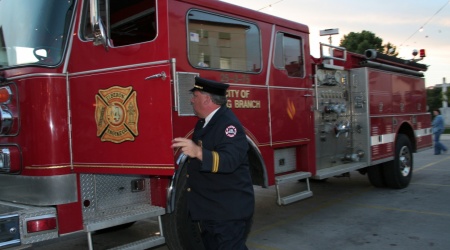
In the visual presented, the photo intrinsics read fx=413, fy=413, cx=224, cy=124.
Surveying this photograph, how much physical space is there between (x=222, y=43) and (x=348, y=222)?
10.1 feet

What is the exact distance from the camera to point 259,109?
14.9 ft

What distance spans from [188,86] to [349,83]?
3973 mm

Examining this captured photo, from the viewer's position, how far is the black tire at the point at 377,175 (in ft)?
25.0

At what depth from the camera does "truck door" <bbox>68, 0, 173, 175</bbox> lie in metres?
3.39

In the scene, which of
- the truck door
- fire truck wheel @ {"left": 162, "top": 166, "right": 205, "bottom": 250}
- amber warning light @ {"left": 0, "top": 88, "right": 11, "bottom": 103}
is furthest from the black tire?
amber warning light @ {"left": 0, "top": 88, "right": 11, "bottom": 103}

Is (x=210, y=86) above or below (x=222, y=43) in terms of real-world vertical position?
below

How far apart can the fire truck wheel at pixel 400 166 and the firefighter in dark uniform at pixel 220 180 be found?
5.46 metres

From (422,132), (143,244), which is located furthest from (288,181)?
(422,132)

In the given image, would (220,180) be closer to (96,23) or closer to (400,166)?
(96,23)

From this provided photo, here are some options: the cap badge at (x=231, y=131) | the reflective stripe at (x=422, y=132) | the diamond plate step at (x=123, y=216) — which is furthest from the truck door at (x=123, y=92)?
the reflective stripe at (x=422, y=132)

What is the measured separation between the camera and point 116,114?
11.6ft

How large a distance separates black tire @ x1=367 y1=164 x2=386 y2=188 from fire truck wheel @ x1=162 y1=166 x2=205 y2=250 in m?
4.89

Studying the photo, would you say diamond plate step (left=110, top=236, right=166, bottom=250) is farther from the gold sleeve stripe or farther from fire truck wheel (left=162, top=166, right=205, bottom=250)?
the gold sleeve stripe

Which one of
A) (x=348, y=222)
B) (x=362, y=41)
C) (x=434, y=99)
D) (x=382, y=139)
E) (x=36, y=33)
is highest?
(x=362, y=41)
